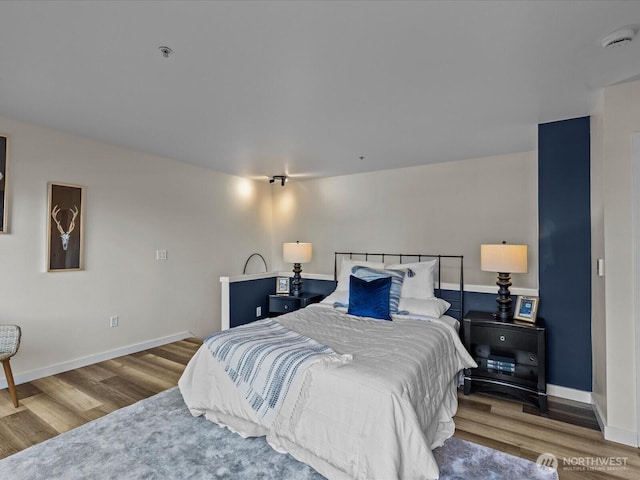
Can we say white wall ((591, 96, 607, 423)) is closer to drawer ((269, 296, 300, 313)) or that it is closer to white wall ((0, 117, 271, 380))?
drawer ((269, 296, 300, 313))

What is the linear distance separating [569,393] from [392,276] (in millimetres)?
1805

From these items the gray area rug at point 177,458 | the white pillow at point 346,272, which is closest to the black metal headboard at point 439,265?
the white pillow at point 346,272

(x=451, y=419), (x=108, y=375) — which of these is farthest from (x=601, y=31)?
(x=108, y=375)

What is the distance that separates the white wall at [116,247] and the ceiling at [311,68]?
0.41 m

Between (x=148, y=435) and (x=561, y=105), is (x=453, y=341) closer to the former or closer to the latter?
(x=561, y=105)

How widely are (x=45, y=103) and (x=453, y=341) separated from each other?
3892 mm

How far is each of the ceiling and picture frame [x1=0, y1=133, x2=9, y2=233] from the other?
28cm

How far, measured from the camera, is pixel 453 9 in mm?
1534

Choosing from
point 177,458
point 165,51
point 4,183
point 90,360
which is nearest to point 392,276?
point 177,458

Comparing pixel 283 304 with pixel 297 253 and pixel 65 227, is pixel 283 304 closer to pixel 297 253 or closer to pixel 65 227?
pixel 297 253

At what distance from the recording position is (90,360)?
11.4 ft

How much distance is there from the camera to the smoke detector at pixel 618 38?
5.52 ft

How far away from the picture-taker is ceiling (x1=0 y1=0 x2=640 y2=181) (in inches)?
62.1

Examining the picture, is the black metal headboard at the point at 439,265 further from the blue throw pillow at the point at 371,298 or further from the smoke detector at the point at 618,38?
the smoke detector at the point at 618,38
